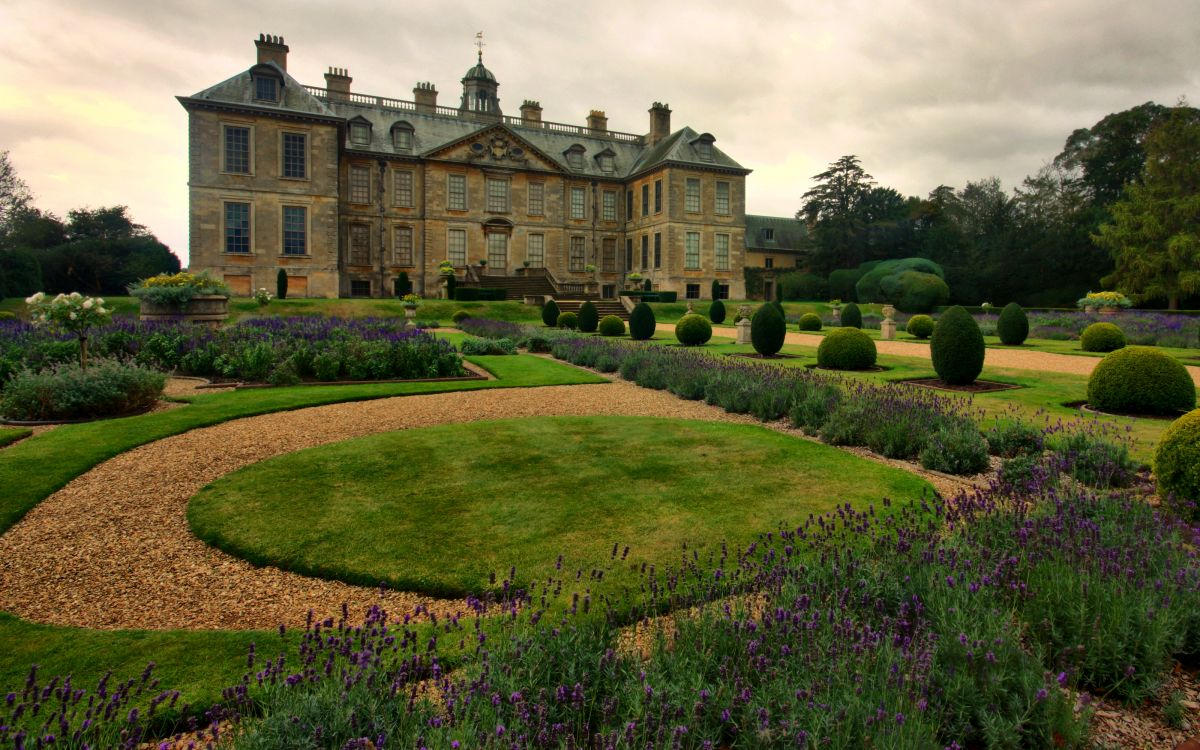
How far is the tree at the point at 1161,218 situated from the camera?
32.4 meters

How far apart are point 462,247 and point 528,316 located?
1040cm

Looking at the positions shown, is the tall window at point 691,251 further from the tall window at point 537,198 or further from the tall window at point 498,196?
the tall window at point 498,196

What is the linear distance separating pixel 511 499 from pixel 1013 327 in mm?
19672

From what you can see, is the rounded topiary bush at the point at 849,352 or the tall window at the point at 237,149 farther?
the tall window at the point at 237,149

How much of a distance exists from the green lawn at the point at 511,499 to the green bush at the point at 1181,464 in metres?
1.62

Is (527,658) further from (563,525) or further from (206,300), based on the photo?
(206,300)

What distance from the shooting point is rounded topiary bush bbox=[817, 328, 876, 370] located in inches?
552

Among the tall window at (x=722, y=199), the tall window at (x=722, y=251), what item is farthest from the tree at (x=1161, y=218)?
the tall window at (x=722, y=199)

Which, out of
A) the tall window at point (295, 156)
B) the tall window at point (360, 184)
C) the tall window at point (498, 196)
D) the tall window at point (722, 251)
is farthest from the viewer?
the tall window at point (722, 251)

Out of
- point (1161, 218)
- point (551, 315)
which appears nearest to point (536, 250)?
point (551, 315)

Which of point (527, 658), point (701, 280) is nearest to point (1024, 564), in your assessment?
point (527, 658)

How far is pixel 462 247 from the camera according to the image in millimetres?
38812

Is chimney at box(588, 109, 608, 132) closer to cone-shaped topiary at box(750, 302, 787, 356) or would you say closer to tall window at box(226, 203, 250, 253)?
tall window at box(226, 203, 250, 253)

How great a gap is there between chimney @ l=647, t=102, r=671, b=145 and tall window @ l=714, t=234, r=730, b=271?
9276 millimetres
